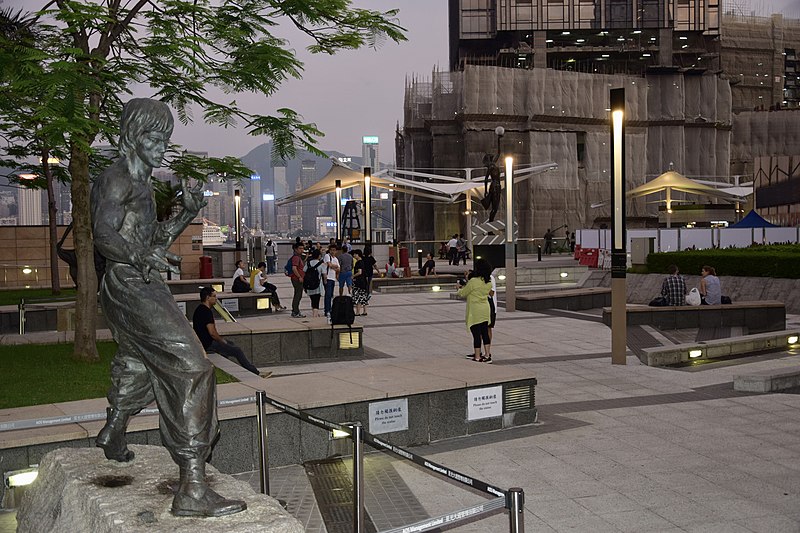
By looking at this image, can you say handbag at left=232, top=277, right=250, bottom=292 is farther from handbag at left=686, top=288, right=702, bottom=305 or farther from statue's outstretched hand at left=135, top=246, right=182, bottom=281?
statue's outstretched hand at left=135, top=246, right=182, bottom=281

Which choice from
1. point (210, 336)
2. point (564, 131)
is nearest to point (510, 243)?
point (210, 336)

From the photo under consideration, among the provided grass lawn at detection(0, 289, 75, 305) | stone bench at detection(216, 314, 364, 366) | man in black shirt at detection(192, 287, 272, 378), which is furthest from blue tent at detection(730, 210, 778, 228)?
man in black shirt at detection(192, 287, 272, 378)

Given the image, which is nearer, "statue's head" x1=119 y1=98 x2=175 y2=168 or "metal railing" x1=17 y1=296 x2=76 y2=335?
"statue's head" x1=119 y1=98 x2=175 y2=168

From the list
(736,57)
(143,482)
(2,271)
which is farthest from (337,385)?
(736,57)

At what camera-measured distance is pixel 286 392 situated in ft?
26.6

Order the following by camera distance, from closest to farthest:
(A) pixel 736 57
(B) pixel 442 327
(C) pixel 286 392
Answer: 1. (C) pixel 286 392
2. (B) pixel 442 327
3. (A) pixel 736 57

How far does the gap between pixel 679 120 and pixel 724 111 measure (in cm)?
502

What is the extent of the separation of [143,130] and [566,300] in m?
19.1

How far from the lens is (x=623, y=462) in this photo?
7.29 meters

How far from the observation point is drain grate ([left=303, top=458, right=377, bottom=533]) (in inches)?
227

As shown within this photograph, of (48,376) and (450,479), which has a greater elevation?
(450,479)

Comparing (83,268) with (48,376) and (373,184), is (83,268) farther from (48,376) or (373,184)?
(373,184)

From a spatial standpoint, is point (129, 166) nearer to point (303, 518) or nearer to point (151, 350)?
point (151, 350)

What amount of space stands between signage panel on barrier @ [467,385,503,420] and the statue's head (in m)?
4.72
